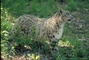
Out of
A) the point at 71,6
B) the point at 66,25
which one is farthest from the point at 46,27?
the point at 71,6

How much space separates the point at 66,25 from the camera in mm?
11156

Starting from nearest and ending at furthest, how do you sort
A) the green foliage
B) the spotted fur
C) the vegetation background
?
the vegetation background
the spotted fur
the green foliage

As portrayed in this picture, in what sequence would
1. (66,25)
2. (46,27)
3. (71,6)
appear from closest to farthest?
(46,27)
(66,25)
(71,6)

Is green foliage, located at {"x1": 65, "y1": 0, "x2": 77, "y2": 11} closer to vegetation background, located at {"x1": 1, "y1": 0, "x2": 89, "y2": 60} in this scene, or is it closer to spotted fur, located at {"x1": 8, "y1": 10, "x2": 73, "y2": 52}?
vegetation background, located at {"x1": 1, "y1": 0, "x2": 89, "y2": 60}

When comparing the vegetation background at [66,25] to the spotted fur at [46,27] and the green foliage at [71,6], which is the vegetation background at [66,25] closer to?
the green foliage at [71,6]

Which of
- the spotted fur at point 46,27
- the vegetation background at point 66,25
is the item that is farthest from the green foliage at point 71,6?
the spotted fur at point 46,27

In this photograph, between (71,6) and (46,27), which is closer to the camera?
(46,27)

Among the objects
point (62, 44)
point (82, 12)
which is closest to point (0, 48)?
point (62, 44)

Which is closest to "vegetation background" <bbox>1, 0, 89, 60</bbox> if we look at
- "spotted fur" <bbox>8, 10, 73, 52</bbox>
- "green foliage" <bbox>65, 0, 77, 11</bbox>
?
"green foliage" <bbox>65, 0, 77, 11</bbox>

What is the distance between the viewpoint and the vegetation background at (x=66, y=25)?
858 cm

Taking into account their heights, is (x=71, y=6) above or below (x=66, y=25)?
above

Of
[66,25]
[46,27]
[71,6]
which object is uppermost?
[46,27]

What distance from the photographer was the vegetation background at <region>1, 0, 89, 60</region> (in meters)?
8.58

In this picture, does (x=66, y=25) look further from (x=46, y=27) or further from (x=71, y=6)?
(x=46, y=27)
